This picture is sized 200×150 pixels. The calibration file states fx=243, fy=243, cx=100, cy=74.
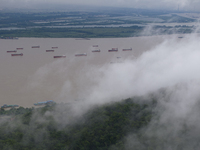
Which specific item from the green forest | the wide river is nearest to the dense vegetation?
the green forest

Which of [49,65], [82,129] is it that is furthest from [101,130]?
[49,65]

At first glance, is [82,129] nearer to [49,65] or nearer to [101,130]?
[101,130]

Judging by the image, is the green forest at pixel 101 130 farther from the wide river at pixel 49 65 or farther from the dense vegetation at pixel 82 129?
the wide river at pixel 49 65

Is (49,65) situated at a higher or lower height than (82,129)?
higher

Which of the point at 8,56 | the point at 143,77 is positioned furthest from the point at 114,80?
the point at 8,56

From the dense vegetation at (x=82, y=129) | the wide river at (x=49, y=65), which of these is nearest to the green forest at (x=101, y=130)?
the dense vegetation at (x=82, y=129)

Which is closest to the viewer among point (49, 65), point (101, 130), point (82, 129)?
point (101, 130)
